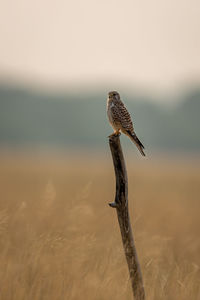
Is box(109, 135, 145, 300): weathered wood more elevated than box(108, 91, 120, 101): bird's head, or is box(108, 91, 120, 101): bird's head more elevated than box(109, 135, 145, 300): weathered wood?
box(108, 91, 120, 101): bird's head

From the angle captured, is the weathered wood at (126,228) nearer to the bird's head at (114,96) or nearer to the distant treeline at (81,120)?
the bird's head at (114,96)

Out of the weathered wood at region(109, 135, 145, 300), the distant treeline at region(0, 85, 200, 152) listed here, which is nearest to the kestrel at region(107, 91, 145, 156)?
the weathered wood at region(109, 135, 145, 300)

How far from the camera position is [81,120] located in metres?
136

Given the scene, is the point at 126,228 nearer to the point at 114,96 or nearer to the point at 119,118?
the point at 119,118

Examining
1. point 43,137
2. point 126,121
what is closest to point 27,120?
point 43,137

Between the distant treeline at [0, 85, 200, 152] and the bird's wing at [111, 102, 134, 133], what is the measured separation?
345 feet

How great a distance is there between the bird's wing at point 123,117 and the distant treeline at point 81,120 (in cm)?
10525

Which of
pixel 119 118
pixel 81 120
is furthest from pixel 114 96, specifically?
pixel 81 120

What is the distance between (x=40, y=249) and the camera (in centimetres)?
414

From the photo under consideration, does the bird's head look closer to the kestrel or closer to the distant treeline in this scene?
the kestrel

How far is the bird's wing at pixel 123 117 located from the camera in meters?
6.34

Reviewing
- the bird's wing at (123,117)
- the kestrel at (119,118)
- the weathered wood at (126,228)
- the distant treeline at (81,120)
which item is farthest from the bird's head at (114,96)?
the distant treeline at (81,120)

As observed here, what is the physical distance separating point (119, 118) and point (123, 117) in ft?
0.21

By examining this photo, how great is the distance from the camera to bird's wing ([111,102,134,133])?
20.8 feet
